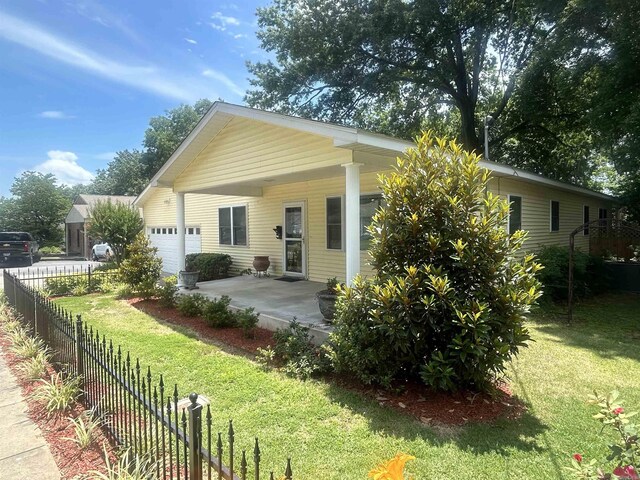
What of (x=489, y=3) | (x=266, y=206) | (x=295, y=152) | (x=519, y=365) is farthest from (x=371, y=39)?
(x=519, y=365)

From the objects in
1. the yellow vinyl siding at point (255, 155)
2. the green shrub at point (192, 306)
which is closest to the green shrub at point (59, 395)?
the green shrub at point (192, 306)

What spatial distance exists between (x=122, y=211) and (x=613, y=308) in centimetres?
1650

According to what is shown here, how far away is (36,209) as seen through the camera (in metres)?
31.4

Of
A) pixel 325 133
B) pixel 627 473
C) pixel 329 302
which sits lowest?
pixel 329 302

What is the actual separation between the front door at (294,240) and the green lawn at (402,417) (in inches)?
209

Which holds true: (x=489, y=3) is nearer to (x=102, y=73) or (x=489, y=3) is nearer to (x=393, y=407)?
(x=102, y=73)

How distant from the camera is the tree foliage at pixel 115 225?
14.4 m

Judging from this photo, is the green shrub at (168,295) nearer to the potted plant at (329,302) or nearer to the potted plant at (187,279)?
the potted plant at (187,279)

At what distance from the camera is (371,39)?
15406 millimetres

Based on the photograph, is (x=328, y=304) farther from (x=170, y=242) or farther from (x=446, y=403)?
(x=170, y=242)

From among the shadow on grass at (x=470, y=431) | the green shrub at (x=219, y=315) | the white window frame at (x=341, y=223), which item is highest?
the white window frame at (x=341, y=223)

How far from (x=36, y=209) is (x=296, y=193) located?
3094cm

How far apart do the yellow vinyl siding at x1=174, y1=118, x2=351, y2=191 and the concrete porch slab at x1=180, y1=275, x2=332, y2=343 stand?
8.63ft

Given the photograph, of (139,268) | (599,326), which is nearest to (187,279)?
(139,268)
